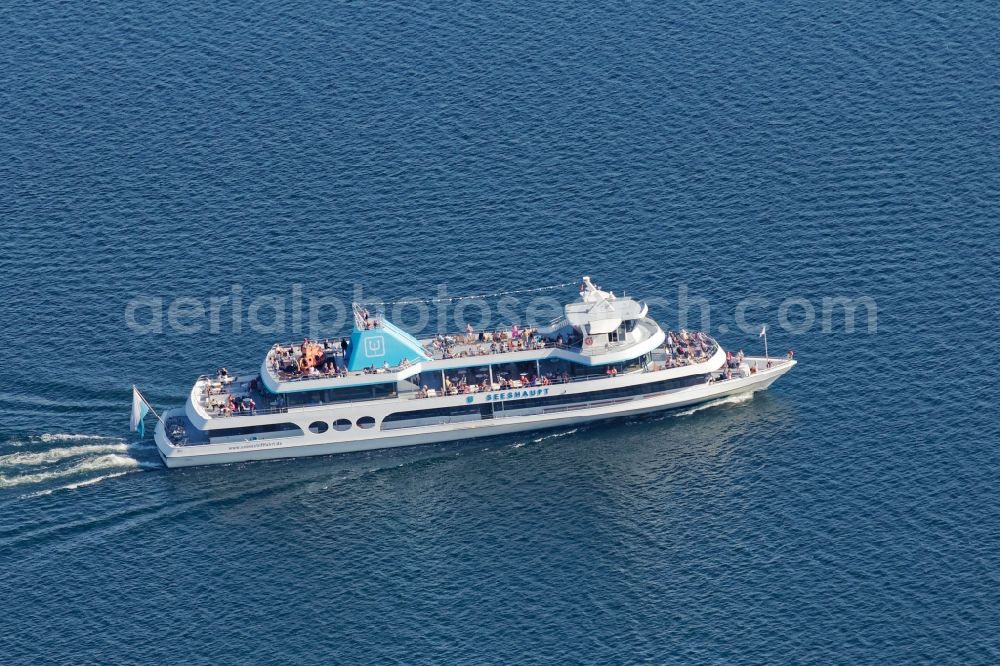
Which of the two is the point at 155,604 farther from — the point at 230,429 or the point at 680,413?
the point at 680,413

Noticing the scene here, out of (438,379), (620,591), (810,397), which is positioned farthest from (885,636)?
(438,379)

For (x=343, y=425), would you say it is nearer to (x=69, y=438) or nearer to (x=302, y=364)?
(x=302, y=364)

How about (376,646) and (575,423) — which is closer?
(376,646)

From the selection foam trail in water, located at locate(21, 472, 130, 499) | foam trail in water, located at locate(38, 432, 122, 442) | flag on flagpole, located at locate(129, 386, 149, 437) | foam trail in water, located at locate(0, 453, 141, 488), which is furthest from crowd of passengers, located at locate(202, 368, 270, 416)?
foam trail in water, located at locate(21, 472, 130, 499)

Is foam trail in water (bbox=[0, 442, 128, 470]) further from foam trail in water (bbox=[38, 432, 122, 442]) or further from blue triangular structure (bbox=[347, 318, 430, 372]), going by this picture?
blue triangular structure (bbox=[347, 318, 430, 372])

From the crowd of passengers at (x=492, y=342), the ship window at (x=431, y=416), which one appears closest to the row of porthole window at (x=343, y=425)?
the ship window at (x=431, y=416)

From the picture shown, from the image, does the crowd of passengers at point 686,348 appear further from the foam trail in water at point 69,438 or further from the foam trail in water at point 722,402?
the foam trail in water at point 69,438
